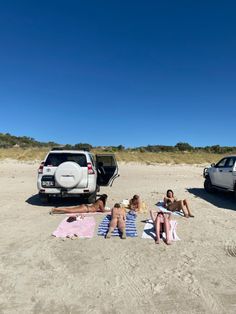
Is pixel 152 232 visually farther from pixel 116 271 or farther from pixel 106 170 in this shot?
pixel 106 170

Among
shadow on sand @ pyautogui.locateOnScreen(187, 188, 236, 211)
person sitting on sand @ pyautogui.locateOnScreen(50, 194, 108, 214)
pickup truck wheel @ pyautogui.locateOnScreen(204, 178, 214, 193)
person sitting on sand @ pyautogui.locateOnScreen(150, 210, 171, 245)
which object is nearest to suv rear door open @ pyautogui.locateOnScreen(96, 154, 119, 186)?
person sitting on sand @ pyautogui.locateOnScreen(50, 194, 108, 214)

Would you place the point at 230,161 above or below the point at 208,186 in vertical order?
above

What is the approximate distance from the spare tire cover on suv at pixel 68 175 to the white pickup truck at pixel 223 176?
247 inches

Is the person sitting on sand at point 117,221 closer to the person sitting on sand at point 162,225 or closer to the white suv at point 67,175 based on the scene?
the person sitting on sand at point 162,225

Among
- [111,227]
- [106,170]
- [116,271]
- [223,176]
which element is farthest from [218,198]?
[116,271]

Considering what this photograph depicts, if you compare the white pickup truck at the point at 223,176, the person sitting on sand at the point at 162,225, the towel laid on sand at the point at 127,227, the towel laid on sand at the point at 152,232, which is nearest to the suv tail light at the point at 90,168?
the towel laid on sand at the point at 127,227

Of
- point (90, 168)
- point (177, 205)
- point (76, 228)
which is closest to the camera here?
point (76, 228)

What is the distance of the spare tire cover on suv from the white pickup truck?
6.27 m

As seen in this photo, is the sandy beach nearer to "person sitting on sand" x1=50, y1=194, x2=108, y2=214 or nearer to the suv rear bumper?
"person sitting on sand" x1=50, y1=194, x2=108, y2=214

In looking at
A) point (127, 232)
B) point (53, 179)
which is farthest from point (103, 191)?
point (127, 232)

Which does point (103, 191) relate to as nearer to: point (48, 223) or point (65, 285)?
point (48, 223)

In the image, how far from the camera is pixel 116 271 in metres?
6.05

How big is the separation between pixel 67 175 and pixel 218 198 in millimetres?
7044

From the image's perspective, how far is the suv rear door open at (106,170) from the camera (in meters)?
14.4
